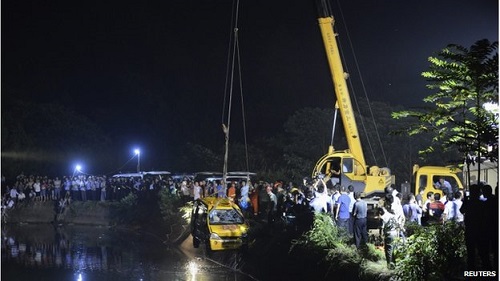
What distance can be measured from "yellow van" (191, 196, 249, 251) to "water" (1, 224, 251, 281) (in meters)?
0.87

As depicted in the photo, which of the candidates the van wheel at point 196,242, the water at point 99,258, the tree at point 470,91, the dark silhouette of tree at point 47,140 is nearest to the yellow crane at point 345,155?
the van wheel at point 196,242

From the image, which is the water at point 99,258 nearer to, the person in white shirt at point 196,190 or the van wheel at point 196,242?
the van wheel at point 196,242

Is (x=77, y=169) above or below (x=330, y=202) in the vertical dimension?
above

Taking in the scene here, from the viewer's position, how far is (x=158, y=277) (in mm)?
21078

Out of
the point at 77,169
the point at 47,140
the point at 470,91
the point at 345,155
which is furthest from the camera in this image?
the point at 47,140

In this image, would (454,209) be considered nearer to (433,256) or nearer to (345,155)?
(433,256)

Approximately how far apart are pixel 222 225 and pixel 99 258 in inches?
272

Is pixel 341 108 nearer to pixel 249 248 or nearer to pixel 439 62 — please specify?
pixel 249 248

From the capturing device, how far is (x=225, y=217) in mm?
22250

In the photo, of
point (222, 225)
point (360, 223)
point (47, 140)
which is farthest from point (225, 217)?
point (47, 140)

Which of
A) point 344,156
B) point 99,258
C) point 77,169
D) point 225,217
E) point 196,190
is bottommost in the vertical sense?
point 99,258

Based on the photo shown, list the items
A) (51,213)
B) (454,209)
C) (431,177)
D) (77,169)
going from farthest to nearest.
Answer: (77,169) < (51,213) < (431,177) < (454,209)

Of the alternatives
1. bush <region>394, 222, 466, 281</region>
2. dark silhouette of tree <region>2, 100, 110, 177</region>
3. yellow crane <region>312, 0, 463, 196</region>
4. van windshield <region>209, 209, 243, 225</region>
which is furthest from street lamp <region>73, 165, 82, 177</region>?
bush <region>394, 222, 466, 281</region>

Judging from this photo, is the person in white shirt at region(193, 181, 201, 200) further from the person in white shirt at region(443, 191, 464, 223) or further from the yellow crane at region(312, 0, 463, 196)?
the person in white shirt at region(443, 191, 464, 223)
